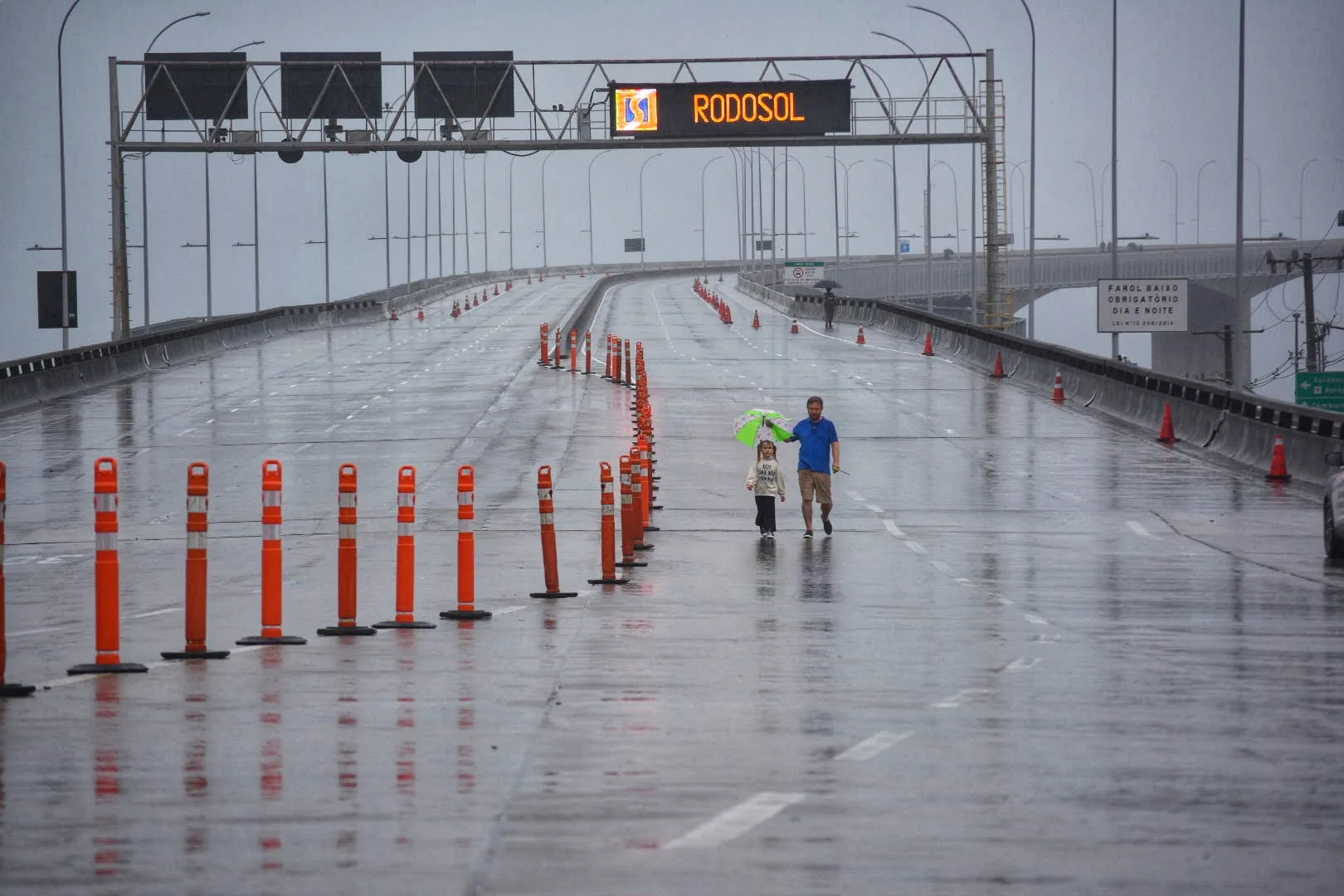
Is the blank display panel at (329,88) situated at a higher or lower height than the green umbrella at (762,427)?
higher

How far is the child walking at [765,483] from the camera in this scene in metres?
23.5

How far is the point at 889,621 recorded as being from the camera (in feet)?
53.5

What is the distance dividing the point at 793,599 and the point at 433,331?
6906cm

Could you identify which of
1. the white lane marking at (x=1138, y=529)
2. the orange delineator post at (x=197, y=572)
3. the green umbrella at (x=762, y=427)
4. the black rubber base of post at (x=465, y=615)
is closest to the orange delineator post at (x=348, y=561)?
the black rubber base of post at (x=465, y=615)

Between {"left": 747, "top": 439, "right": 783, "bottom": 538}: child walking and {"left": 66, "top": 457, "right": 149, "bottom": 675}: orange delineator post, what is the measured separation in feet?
36.4

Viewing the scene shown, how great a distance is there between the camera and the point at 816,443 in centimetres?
2433

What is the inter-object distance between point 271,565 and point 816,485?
35.8ft

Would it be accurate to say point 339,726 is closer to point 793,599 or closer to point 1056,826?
point 1056,826

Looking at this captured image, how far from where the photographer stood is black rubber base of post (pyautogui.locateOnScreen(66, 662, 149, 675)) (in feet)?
42.7

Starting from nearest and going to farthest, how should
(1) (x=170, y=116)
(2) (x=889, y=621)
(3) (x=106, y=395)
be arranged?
(2) (x=889, y=621), (3) (x=106, y=395), (1) (x=170, y=116)

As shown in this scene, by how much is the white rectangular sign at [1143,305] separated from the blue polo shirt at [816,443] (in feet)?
89.5

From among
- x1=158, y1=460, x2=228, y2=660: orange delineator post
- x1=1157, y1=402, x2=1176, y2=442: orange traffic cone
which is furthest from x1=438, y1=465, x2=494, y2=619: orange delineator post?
x1=1157, y1=402, x2=1176, y2=442: orange traffic cone

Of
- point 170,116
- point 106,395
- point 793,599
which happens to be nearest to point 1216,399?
point 793,599

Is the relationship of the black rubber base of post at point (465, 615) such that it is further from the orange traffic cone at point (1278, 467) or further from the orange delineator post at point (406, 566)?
the orange traffic cone at point (1278, 467)
